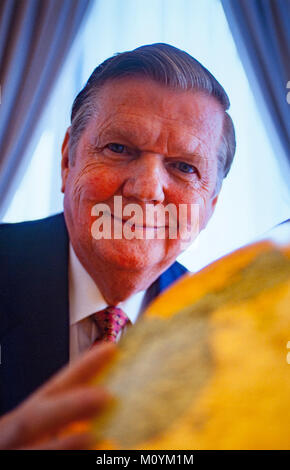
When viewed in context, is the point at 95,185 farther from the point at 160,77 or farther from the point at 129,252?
the point at 160,77

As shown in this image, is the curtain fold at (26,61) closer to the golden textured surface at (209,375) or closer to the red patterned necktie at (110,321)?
the red patterned necktie at (110,321)

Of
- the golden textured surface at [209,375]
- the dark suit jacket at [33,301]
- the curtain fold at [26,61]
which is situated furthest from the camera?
the curtain fold at [26,61]

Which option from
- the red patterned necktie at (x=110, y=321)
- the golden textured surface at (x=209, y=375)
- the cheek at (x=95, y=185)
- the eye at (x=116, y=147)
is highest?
the eye at (x=116, y=147)

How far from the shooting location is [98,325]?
0.96 m

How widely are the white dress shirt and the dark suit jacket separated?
0.02 m

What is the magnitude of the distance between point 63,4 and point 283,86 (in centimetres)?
55

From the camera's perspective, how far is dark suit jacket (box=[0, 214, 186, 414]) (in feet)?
3.00

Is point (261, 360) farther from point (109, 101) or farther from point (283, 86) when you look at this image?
point (283, 86)

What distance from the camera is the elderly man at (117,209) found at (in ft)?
3.07

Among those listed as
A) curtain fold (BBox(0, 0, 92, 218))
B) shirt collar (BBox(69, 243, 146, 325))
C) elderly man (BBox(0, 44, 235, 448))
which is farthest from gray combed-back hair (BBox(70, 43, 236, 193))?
shirt collar (BBox(69, 243, 146, 325))

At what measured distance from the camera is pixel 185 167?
0.96 meters

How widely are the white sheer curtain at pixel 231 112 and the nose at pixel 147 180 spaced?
145 millimetres

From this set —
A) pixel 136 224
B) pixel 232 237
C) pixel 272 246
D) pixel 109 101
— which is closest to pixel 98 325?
pixel 136 224

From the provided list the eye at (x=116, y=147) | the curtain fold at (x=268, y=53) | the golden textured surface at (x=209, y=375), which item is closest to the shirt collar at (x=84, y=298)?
the eye at (x=116, y=147)
